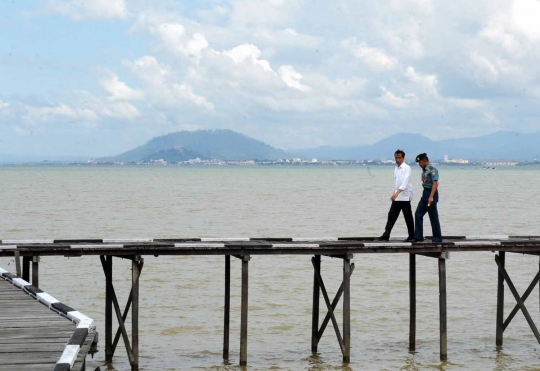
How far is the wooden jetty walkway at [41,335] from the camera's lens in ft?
30.3

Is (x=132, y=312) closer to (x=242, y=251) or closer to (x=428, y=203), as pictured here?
(x=242, y=251)

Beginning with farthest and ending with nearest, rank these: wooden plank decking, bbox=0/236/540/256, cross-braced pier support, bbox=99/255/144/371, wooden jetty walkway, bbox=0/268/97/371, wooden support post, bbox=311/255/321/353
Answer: wooden support post, bbox=311/255/321/353, cross-braced pier support, bbox=99/255/144/371, wooden plank decking, bbox=0/236/540/256, wooden jetty walkway, bbox=0/268/97/371

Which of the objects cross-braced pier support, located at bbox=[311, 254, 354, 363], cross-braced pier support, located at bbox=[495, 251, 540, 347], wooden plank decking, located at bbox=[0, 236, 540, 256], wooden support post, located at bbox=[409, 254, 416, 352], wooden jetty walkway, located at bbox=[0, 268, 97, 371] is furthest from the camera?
cross-braced pier support, located at bbox=[495, 251, 540, 347]

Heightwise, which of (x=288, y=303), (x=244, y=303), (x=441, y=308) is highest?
(x=244, y=303)

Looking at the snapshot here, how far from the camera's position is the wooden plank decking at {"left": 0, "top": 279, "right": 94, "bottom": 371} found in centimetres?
931

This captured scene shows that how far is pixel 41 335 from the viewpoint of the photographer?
417 inches

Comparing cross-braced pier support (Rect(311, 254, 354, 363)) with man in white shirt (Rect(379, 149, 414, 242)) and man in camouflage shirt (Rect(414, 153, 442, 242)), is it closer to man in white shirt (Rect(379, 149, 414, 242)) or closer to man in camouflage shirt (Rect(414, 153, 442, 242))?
man in white shirt (Rect(379, 149, 414, 242))

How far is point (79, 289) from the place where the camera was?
2764 cm

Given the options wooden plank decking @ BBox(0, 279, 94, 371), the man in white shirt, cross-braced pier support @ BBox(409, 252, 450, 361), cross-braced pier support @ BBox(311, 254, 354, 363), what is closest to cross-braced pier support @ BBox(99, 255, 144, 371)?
wooden plank decking @ BBox(0, 279, 94, 371)

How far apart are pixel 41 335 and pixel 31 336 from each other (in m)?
0.12

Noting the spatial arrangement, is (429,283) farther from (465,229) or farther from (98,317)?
(465,229)

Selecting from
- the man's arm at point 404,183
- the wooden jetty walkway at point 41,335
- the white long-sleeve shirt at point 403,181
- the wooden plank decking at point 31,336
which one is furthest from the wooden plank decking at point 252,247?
the wooden plank decking at point 31,336

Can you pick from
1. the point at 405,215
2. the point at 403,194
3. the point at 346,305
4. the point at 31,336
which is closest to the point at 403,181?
the point at 403,194

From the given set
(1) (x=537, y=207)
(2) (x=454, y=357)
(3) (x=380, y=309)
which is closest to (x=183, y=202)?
(1) (x=537, y=207)
